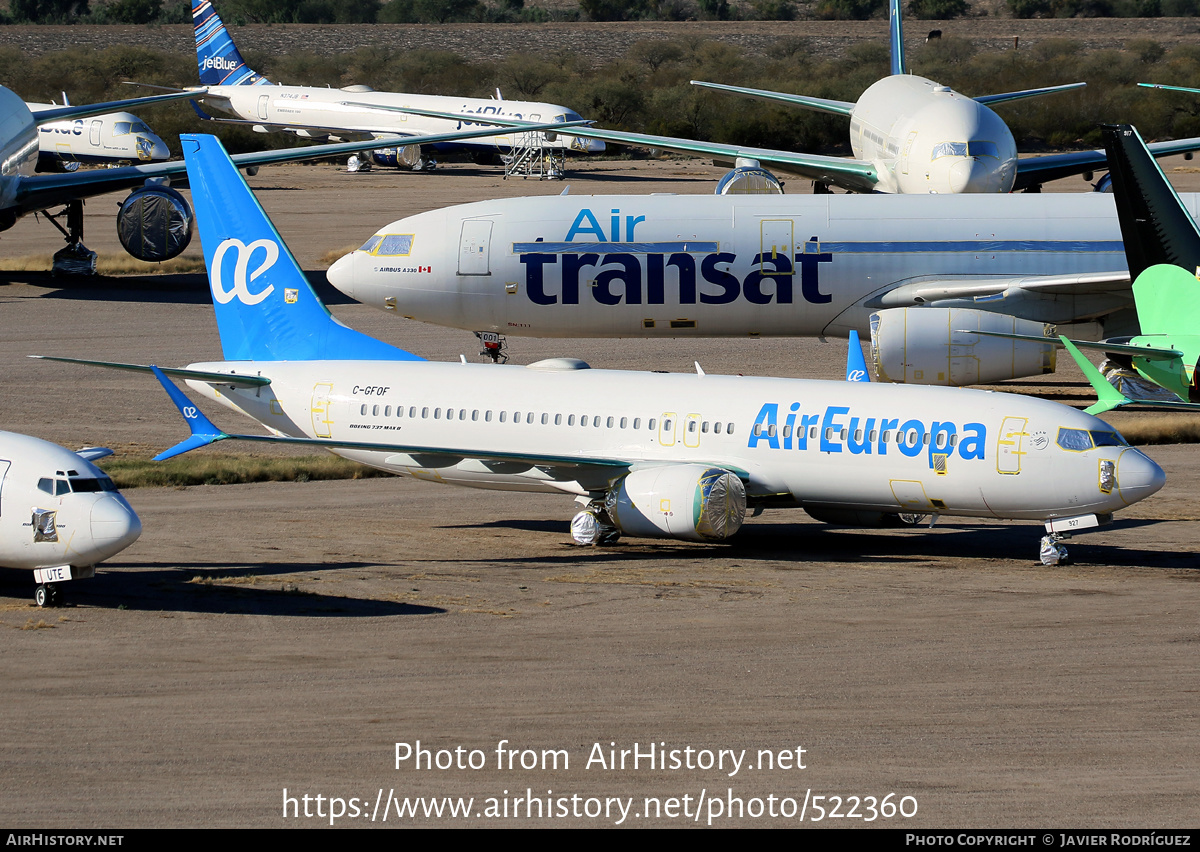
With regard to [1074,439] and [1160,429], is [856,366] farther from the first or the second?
[1160,429]

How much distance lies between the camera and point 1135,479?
28312 mm

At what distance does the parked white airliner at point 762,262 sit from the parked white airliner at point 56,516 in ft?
78.3

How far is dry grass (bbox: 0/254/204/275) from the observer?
74.4m

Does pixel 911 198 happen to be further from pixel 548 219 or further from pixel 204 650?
pixel 204 650

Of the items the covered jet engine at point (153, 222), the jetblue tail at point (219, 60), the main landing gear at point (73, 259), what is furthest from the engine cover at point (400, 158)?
the covered jet engine at point (153, 222)

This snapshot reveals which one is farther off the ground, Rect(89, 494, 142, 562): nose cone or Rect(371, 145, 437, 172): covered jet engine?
Rect(371, 145, 437, 172): covered jet engine

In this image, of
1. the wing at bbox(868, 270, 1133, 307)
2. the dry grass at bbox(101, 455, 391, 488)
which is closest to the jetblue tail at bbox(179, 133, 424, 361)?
the dry grass at bbox(101, 455, 391, 488)

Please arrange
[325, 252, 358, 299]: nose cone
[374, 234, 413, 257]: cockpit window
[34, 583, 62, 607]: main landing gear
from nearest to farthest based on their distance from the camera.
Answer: [34, 583, 62, 607]: main landing gear, [374, 234, 413, 257]: cockpit window, [325, 252, 358, 299]: nose cone

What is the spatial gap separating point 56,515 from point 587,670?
9.10 metres

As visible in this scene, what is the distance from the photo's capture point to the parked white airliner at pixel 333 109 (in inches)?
4326

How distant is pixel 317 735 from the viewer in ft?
65.3

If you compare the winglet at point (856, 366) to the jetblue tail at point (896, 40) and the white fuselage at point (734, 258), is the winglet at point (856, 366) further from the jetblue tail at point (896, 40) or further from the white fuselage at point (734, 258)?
the jetblue tail at point (896, 40)

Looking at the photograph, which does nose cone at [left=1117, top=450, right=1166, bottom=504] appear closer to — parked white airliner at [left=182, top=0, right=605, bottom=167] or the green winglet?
the green winglet

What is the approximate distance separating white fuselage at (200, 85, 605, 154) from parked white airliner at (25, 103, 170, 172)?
1762 centimetres
